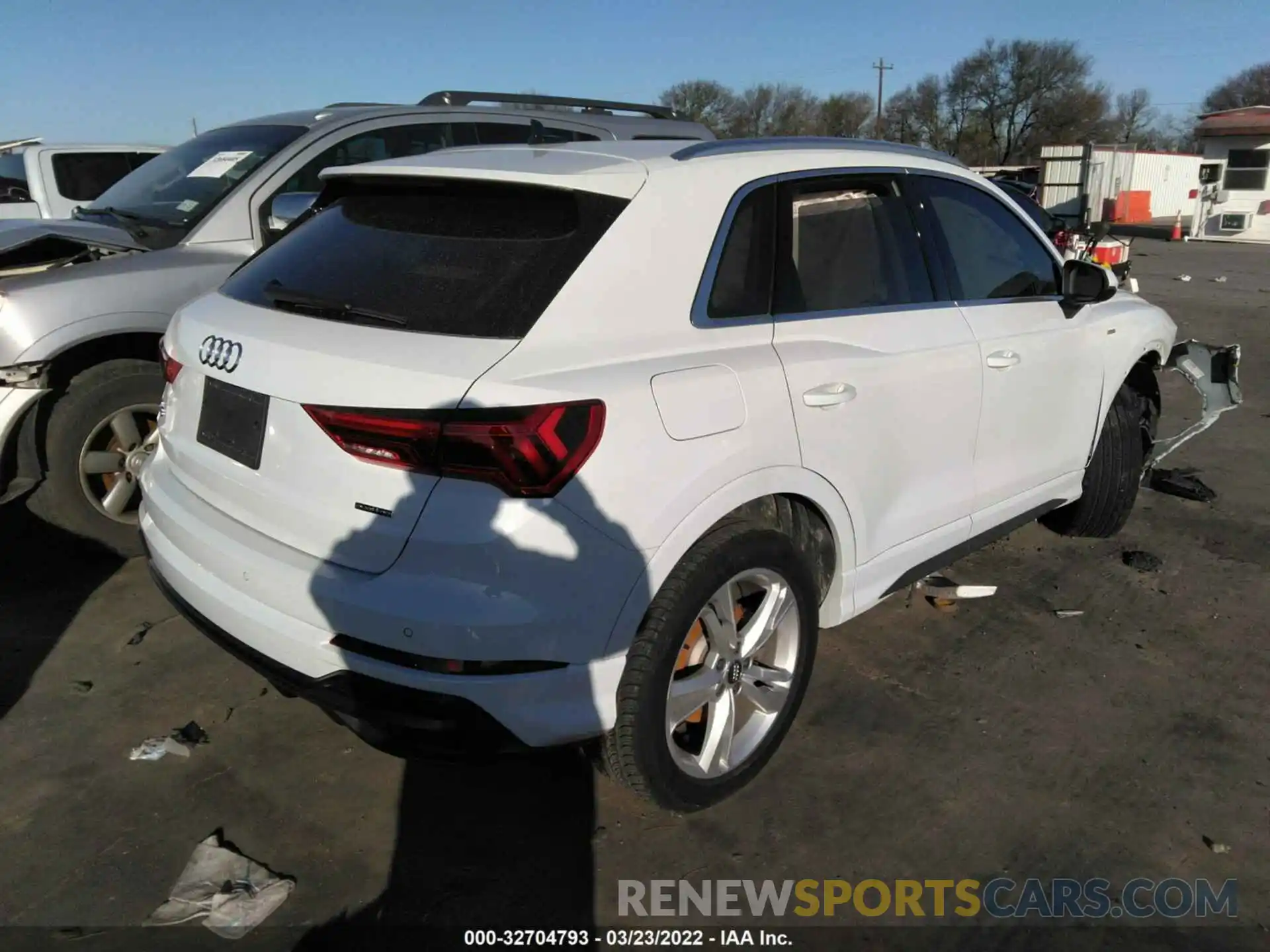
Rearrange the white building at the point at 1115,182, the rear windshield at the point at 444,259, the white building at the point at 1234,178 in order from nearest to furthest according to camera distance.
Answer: the rear windshield at the point at 444,259 → the white building at the point at 1234,178 → the white building at the point at 1115,182

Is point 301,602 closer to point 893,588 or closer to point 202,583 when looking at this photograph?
point 202,583

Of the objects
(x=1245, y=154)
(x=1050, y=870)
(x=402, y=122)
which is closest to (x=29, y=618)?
(x=402, y=122)

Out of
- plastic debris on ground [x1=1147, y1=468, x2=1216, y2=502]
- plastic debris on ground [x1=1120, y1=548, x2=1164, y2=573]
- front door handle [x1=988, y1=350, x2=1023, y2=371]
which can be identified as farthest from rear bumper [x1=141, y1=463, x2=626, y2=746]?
plastic debris on ground [x1=1147, y1=468, x2=1216, y2=502]

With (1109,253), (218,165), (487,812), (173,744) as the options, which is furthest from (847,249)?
(1109,253)

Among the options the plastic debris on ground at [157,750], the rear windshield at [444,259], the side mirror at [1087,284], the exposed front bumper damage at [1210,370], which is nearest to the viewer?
the rear windshield at [444,259]

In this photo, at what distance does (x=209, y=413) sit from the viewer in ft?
8.91

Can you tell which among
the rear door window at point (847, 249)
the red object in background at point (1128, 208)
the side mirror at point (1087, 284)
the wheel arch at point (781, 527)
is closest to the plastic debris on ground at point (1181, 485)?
the side mirror at point (1087, 284)

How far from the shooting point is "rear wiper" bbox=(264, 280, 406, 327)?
2.46 metres

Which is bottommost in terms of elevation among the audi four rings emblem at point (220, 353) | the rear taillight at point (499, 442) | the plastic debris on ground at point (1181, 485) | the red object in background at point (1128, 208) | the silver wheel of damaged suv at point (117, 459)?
the red object in background at point (1128, 208)

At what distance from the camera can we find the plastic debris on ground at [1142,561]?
463cm

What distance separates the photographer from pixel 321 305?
260cm

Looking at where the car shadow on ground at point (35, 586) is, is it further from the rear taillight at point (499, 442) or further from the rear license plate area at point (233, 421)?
the rear taillight at point (499, 442)

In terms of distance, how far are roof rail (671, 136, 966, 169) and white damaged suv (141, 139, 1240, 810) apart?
1.3 inches

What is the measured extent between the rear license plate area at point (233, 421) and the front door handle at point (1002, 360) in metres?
2.53
